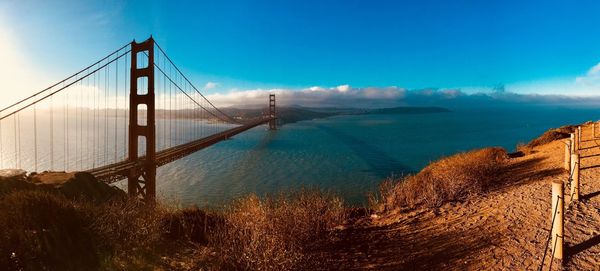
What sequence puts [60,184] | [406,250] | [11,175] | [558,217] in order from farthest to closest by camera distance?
[60,184]
[11,175]
[406,250]
[558,217]

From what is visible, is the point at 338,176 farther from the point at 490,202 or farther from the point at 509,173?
the point at 490,202

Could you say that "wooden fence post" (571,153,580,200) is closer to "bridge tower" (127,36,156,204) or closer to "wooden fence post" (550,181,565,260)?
"wooden fence post" (550,181,565,260)

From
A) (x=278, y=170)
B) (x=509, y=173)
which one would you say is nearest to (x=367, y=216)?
(x=509, y=173)

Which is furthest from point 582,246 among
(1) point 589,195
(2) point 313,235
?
(2) point 313,235

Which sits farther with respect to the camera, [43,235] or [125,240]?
[125,240]

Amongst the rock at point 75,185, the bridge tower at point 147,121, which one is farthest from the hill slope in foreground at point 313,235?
the bridge tower at point 147,121

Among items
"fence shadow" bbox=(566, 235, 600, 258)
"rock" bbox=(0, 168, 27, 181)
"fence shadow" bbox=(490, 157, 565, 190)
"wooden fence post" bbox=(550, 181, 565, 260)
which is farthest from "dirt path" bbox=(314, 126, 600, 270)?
"rock" bbox=(0, 168, 27, 181)

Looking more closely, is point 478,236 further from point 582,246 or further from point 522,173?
point 522,173
